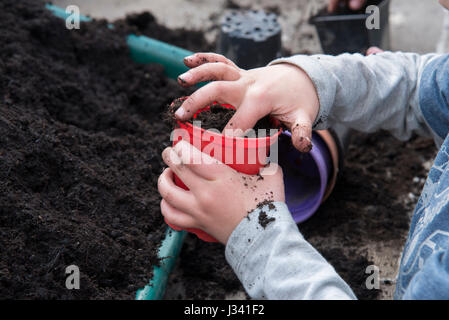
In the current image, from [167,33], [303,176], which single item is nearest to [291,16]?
[167,33]

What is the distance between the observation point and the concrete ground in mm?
2348

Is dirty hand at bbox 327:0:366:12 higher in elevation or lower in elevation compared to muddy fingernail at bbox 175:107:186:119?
lower

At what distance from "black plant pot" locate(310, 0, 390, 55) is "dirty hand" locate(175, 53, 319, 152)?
95cm

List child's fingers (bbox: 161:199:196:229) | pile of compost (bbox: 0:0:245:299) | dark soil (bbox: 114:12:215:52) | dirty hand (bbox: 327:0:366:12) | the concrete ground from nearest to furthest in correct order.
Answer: child's fingers (bbox: 161:199:196:229), pile of compost (bbox: 0:0:245:299), dirty hand (bbox: 327:0:366:12), dark soil (bbox: 114:12:215:52), the concrete ground

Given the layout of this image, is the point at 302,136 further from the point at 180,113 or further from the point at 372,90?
the point at 372,90

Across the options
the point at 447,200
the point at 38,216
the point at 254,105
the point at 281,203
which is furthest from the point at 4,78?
the point at 447,200

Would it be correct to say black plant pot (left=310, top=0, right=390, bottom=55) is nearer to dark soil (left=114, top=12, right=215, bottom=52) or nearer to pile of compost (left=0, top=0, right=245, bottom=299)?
dark soil (left=114, top=12, right=215, bottom=52)

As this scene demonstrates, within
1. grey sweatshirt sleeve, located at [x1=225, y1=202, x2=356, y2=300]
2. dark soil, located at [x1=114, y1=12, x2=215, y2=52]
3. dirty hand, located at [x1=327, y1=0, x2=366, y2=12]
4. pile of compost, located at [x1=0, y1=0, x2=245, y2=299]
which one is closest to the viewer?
grey sweatshirt sleeve, located at [x1=225, y1=202, x2=356, y2=300]

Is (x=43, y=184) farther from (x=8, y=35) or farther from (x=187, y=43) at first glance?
(x=187, y=43)

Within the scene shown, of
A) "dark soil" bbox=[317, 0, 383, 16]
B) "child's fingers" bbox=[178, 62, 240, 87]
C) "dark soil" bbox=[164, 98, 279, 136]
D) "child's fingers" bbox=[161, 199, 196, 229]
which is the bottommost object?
"child's fingers" bbox=[161, 199, 196, 229]

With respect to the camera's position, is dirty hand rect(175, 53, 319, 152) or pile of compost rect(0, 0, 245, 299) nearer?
dirty hand rect(175, 53, 319, 152)

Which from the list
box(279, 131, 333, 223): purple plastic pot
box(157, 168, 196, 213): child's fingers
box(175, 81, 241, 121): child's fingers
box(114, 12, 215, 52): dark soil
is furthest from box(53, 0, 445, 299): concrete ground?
box(157, 168, 196, 213): child's fingers

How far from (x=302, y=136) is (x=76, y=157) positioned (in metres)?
0.65
